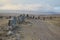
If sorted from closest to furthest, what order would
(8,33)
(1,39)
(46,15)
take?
(1,39)
(8,33)
(46,15)

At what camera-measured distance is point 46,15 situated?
2923 cm

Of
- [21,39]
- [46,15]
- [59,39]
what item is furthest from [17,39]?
[46,15]

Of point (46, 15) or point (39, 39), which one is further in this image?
point (46, 15)

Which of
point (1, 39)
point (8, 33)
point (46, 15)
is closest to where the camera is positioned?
point (1, 39)

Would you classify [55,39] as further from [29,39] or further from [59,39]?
[29,39]

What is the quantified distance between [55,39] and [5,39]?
8.22 ft

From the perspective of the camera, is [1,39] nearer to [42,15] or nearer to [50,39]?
[50,39]

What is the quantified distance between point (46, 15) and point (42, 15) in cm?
86

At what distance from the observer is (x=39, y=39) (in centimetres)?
891

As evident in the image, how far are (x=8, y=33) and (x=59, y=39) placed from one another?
117 inches

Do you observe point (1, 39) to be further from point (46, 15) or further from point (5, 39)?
point (46, 15)

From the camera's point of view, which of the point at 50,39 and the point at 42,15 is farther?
the point at 42,15

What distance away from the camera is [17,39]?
343 inches

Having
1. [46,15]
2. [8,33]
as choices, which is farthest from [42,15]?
[8,33]
